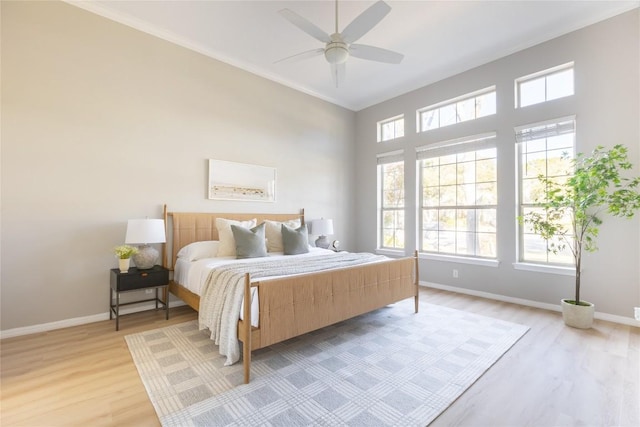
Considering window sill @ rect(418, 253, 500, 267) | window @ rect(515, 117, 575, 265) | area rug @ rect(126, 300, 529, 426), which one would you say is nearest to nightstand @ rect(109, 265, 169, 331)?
area rug @ rect(126, 300, 529, 426)

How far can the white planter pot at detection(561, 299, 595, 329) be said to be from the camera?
9.62ft

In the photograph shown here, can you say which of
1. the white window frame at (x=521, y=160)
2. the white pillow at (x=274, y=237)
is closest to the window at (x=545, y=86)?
the white window frame at (x=521, y=160)

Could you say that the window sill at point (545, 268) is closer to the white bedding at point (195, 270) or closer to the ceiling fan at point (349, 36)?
the ceiling fan at point (349, 36)

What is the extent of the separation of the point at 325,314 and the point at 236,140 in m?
2.97

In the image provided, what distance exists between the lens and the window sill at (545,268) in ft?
11.2

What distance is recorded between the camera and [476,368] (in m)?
2.17

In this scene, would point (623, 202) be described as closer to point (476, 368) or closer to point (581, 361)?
point (581, 361)

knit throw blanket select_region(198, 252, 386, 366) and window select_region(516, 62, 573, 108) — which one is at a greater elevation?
window select_region(516, 62, 573, 108)

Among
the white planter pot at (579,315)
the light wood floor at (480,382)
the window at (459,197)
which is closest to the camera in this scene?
the light wood floor at (480,382)

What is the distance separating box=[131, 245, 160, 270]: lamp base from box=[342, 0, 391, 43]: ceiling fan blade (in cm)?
303

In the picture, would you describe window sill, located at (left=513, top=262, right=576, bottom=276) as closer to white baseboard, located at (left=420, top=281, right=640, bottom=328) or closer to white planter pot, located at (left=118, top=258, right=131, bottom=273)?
white baseboard, located at (left=420, top=281, right=640, bottom=328)

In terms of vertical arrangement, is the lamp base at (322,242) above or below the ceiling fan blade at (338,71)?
below

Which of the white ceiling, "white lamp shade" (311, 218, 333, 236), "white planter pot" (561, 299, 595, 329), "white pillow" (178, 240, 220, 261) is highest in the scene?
the white ceiling

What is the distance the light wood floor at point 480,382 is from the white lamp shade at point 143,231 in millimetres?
934
